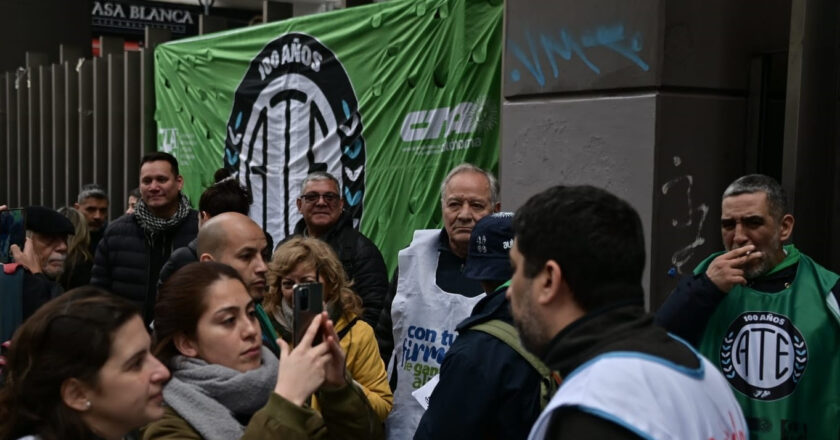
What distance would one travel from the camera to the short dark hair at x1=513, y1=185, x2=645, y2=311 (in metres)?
2.07

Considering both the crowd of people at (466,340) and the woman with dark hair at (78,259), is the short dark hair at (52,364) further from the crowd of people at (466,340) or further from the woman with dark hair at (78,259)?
the woman with dark hair at (78,259)

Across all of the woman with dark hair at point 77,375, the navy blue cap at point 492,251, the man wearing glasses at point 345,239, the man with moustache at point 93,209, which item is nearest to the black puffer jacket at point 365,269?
the man wearing glasses at point 345,239

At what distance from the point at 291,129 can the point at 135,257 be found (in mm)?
2570

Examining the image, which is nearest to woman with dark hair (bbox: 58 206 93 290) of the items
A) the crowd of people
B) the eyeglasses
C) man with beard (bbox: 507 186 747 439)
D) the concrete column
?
the crowd of people

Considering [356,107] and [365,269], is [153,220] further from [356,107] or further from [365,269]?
[356,107]

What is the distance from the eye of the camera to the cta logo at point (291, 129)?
7648 millimetres

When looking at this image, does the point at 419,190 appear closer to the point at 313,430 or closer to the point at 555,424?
the point at 313,430

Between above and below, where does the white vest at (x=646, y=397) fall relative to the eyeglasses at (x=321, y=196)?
below

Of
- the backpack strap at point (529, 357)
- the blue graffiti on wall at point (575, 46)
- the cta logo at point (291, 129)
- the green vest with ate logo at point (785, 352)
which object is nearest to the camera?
the backpack strap at point (529, 357)

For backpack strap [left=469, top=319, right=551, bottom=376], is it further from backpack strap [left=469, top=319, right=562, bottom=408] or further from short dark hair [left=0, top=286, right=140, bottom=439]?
short dark hair [left=0, top=286, right=140, bottom=439]

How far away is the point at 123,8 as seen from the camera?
82.6 ft

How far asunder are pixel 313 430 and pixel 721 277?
6.62 ft

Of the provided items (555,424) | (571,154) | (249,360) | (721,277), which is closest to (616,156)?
(571,154)

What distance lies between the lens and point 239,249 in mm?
3701
